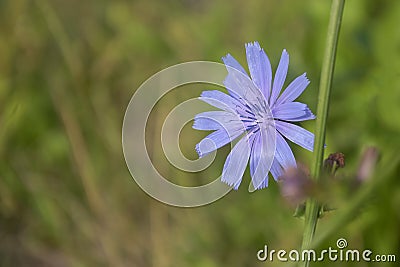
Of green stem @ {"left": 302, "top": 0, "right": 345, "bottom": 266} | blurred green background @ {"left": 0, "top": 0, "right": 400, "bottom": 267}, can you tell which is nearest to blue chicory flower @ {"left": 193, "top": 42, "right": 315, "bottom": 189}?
green stem @ {"left": 302, "top": 0, "right": 345, "bottom": 266}

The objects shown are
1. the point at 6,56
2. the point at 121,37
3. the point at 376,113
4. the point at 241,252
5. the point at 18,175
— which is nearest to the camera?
the point at 376,113

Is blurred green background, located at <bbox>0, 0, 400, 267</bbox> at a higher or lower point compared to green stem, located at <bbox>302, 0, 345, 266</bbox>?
higher

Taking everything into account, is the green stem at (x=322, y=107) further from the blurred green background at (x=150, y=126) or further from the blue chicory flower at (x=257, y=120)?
the blurred green background at (x=150, y=126)

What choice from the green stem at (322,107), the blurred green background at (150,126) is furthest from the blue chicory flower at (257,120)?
the blurred green background at (150,126)

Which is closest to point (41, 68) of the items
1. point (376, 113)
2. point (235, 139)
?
point (376, 113)

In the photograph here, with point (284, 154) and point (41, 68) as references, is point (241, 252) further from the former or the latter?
point (284, 154)

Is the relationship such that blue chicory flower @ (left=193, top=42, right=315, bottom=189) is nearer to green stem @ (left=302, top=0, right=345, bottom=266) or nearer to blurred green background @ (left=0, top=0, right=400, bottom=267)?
green stem @ (left=302, top=0, right=345, bottom=266)

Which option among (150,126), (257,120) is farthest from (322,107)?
(150,126)
